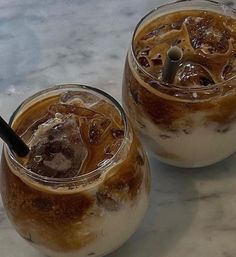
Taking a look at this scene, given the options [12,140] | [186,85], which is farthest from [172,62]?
[12,140]

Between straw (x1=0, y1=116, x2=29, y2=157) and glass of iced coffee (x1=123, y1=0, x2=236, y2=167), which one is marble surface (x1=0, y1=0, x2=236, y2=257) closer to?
glass of iced coffee (x1=123, y1=0, x2=236, y2=167)

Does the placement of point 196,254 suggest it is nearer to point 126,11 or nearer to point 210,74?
point 210,74

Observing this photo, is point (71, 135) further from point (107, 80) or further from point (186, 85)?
point (107, 80)

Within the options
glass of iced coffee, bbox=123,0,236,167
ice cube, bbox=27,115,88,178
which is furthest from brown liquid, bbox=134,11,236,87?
ice cube, bbox=27,115,88,178

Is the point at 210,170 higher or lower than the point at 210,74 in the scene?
lower

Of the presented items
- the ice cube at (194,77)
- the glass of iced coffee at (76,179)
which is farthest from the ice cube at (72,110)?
the ice cube at (194,77)

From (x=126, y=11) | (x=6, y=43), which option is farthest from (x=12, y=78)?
(x=126, y=11)

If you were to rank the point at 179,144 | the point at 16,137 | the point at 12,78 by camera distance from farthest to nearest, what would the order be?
the point at 12,78 → the point at 179,144 → the point at 16,137
